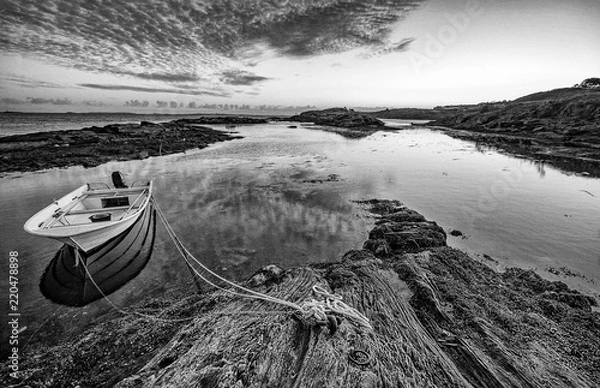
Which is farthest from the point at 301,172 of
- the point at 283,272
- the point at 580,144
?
the point at 580,144

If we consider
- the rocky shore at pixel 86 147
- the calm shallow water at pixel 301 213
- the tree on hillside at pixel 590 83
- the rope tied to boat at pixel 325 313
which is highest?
the tree on hillside at pixel 590 83

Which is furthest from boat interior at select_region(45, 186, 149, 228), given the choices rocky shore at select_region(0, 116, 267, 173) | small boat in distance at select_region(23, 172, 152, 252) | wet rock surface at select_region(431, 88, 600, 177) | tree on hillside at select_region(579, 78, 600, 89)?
tree on hillside at select_region(579, 78, 600, 89)

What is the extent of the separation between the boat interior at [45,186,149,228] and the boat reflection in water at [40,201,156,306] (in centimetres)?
116

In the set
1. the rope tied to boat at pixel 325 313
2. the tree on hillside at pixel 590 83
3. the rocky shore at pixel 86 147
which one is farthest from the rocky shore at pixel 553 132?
the tree on hillside at pixel 590 83

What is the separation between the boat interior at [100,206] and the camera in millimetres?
10747

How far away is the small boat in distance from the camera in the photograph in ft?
26.9

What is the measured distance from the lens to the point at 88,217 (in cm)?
1129

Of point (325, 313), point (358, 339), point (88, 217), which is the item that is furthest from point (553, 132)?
point (88, 217)

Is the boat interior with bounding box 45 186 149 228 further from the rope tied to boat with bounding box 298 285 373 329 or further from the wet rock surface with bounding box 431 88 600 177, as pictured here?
the wet rock surface with bounding box 431 88 600 177

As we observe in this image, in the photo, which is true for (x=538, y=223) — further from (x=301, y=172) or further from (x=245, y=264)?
(x=301, y=172)

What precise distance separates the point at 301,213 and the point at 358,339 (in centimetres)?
1056

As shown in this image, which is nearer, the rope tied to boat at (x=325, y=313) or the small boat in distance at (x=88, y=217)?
the rope tied to boat at (x=325, y=313)

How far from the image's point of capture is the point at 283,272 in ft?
26.7

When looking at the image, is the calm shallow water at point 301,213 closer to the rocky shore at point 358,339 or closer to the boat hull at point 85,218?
the boat hull at point 85,218
